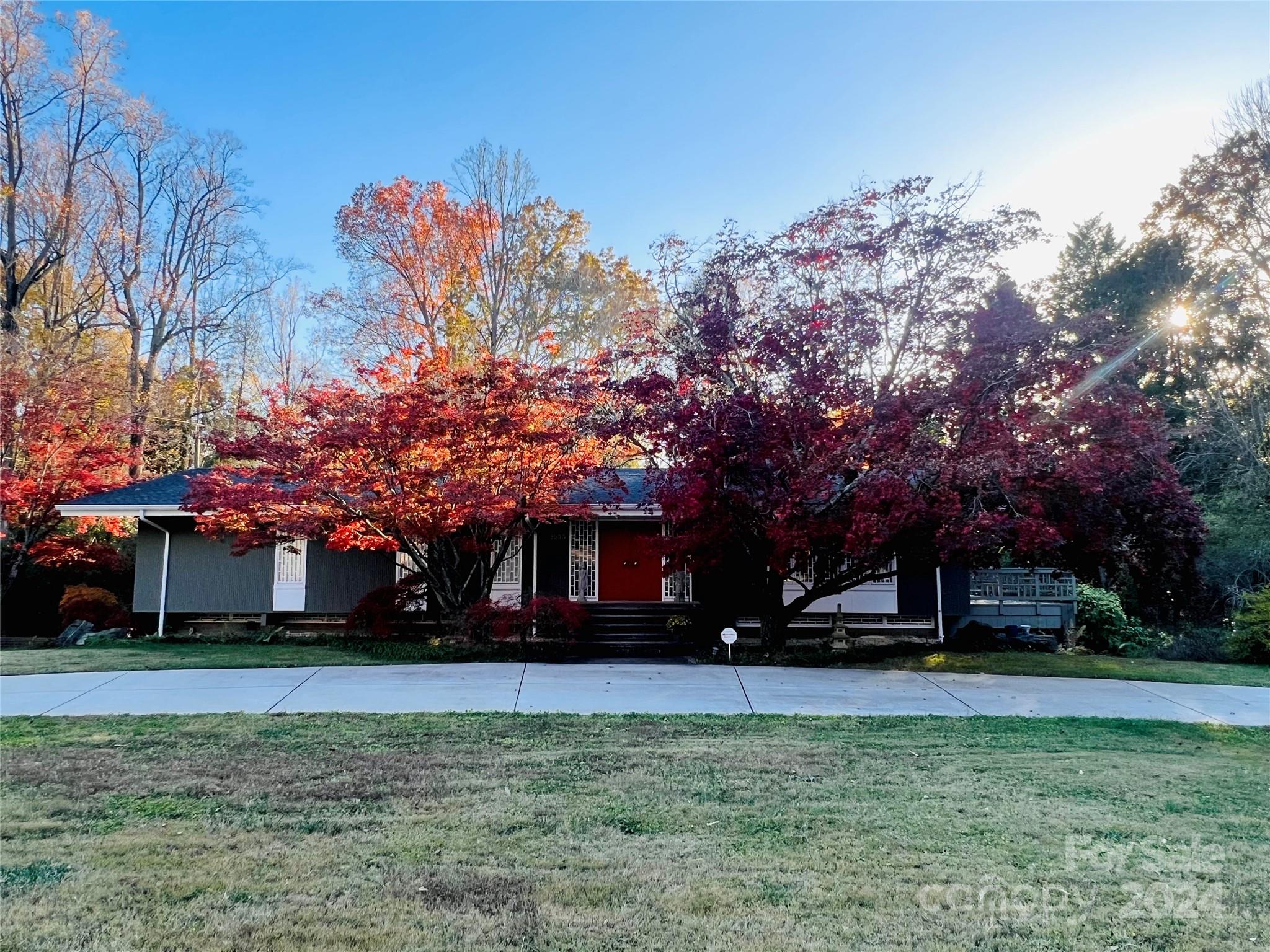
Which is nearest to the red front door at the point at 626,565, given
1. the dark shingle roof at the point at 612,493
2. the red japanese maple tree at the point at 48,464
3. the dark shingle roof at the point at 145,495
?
the dark shingle roof at the point at 612,493

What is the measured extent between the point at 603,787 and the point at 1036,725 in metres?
4.53

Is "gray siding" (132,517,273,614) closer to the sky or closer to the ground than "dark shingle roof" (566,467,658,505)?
closer to the ground

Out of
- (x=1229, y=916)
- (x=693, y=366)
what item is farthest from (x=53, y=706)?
(x=1229, y=916)

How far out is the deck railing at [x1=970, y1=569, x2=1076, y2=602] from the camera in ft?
53.1

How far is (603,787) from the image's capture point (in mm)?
5230

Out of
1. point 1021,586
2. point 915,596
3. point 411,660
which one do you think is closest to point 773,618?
point 915,596

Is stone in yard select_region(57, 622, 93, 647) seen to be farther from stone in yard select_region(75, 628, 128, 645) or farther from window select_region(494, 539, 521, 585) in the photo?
window select_region(494, 539, 521, 585)

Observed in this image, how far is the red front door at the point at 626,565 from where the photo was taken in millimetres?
15508

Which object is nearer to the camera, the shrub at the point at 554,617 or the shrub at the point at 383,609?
the shrub at the point at 554,617

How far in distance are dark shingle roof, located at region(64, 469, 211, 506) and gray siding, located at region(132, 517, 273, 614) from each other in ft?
2.33

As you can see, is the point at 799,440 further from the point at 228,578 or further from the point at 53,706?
the point at 228,578

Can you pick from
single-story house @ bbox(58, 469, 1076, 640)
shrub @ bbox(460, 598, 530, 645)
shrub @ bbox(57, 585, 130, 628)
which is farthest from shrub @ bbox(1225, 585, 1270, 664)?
shrub @ bbox(57, 585, 130, 628)

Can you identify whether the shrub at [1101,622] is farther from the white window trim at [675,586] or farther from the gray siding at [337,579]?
the gray siding at [337,579]

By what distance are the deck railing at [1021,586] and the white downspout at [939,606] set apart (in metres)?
1.46
